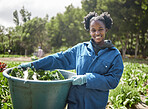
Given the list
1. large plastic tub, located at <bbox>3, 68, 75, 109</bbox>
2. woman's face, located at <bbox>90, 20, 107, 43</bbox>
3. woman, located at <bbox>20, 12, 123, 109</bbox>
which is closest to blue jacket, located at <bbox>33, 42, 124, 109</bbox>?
woman, located at <bbox>20, 12, 123, 109</bbox>

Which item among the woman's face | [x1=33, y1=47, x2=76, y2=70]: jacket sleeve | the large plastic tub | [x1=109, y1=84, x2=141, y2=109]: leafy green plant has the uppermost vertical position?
the woman's face

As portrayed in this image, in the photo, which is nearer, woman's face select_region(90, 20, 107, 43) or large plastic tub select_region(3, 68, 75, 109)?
large plastic tub select_region(3, 68, 75, 109)

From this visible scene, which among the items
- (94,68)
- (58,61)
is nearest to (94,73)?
(94,68)

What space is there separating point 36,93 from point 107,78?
0.73 m

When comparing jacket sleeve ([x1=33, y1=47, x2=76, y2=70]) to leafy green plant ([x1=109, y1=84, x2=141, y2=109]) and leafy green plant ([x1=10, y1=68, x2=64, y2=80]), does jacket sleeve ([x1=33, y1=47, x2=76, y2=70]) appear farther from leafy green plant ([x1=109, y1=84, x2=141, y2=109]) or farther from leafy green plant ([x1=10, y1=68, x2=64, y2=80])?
leafy green plant ([x1=109, y1=84, x2=141, y2=109])

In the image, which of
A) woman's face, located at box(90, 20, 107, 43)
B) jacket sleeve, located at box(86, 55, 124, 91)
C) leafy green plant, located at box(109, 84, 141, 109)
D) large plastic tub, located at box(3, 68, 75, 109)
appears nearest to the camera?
large plastic tub, located at box(3, 68, 75, 109)

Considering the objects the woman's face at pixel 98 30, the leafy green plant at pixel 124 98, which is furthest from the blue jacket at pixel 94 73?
the leafy green plant at pixel 124 98

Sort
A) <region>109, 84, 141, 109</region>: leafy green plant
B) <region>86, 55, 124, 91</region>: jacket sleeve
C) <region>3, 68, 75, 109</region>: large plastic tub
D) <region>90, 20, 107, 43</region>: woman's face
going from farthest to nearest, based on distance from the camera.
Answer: <region>109, 84, 141, 109</region>: leafy green plant
<region>90, 20, 107, 43</region>: woman's face
<region>86, 55, 124, 91</region>: jacket sleeve
<region>3, 68, 75, 109</region>: large plastic tub

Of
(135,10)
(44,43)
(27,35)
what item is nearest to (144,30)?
(135,10)

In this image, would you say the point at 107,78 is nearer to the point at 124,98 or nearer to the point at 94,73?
the point at 94,73

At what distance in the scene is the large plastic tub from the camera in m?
1.25

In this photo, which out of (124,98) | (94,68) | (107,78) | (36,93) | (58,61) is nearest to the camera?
(36,93)

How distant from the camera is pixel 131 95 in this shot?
3389mm

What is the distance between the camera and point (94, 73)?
1551mm
